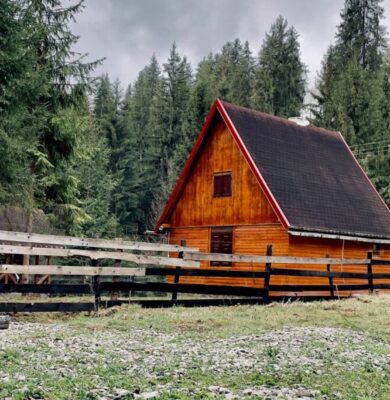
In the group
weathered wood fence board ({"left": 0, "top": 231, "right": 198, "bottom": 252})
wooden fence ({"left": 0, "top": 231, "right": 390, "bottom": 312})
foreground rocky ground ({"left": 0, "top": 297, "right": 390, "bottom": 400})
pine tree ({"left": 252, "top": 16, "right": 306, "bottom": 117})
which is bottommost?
foreground rocky ground ({"left": 0, "top": 297, "right": 390, "bottom": 400})

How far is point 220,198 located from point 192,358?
1692 cm

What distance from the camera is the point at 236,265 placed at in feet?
76.7

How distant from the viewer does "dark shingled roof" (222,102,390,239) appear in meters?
22.2

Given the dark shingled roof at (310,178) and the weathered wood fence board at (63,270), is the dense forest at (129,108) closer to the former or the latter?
the weathered wood fence board at (63,270)

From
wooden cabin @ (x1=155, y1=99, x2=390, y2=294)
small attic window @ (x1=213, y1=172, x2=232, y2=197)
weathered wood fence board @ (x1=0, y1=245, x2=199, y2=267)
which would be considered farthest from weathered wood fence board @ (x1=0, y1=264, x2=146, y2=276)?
small attic window @ (x1=213, y1=172, x2=232, y2=197)

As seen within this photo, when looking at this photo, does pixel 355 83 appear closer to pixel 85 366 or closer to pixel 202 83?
pixel 202 83

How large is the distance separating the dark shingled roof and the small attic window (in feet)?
5.99

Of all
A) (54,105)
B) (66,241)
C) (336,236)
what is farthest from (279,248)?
(66,241)

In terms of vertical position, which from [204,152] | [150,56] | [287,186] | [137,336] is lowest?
[137,336]

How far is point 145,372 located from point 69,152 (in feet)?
53.5

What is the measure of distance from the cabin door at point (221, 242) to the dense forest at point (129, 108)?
19.3 ft

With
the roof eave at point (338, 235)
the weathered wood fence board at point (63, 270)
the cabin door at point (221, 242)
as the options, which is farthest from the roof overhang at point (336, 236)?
the weathered wood fence board at point (63, 270)

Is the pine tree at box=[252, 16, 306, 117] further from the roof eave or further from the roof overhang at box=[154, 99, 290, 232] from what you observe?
the roof eave

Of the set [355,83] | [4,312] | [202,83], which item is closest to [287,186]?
[4,312]
